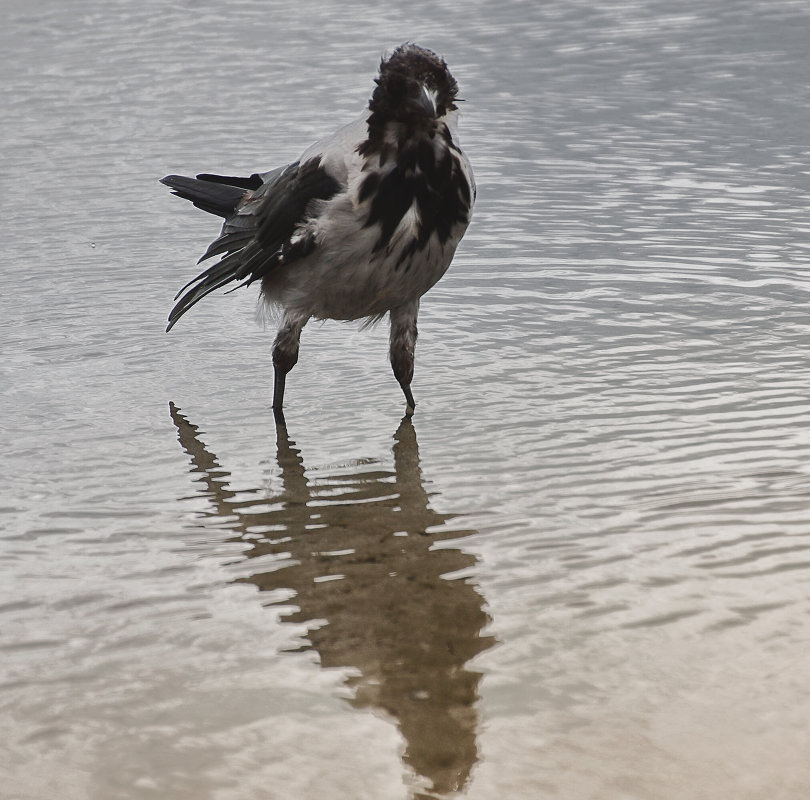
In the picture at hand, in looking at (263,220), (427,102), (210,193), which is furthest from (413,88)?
(210,193)

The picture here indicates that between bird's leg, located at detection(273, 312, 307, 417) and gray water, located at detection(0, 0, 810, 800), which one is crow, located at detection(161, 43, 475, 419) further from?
gray water, located at detection(0, 0, 810, 800)

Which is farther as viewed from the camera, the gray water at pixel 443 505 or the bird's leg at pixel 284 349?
the bird's leg at pixel 284 349

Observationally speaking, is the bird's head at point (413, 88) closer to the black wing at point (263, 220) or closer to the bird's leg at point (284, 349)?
the black wing at point (263, 220)

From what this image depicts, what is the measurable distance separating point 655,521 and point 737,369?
1677mm

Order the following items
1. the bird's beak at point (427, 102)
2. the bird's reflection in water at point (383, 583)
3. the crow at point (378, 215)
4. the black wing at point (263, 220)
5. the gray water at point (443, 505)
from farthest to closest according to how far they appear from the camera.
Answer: the black wing at point (263, 220), the crow at point (378, 215), the bird's beak at point (427, 102), the bird's reflection in water at point (383, 583), the gray water at point (443, 505)

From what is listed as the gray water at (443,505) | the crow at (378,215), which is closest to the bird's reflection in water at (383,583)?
the gray water at (443,505)

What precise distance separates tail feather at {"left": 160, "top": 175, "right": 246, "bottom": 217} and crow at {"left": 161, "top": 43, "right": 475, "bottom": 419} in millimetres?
769

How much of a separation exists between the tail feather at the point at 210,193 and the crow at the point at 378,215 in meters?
0.77

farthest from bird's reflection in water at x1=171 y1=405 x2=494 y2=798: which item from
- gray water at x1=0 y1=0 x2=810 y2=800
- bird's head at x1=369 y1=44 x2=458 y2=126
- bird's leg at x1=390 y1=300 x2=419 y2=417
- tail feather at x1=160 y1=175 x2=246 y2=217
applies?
tail feather at x1=160 y1=175 x2=246 y2=217

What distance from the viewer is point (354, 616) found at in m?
3.80

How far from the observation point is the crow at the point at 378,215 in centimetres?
517

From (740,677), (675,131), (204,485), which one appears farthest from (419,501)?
(675,131)

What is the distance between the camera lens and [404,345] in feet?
18.7

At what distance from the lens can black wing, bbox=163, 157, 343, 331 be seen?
5.41 metres
